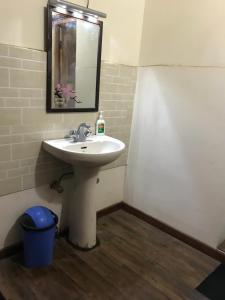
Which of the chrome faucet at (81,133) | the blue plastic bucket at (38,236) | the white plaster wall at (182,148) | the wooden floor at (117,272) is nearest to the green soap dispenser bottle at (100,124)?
the chrome faucet at (81,133)

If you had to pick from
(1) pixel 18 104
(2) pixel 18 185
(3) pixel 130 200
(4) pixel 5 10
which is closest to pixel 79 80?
(1) pixel 18 104

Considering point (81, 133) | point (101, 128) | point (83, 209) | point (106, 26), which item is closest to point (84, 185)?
point (83, 209)

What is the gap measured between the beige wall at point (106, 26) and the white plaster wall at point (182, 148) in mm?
281

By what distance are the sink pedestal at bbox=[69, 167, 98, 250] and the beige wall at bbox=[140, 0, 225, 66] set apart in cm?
112

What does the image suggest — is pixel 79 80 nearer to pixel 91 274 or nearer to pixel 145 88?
pixel 145 88

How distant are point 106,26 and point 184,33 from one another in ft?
1.99

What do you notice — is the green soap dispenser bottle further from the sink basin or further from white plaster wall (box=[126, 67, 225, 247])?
white plaster wall (box=[126, 67, 225, 247])

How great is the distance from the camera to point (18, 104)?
1613mm

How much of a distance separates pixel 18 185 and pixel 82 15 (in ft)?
4.18

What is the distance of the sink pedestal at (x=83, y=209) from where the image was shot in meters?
1.85

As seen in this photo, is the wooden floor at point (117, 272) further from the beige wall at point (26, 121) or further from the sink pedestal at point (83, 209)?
the beige wall at point (26, 121)

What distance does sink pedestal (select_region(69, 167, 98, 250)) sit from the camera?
73.0 inches

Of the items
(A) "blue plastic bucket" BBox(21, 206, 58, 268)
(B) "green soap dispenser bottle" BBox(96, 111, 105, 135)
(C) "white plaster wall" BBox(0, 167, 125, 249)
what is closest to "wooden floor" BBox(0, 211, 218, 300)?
(A) "blue plastic bucket" BBox(21, 206, 58, 268)

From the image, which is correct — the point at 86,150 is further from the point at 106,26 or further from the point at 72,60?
the point at 106,26
